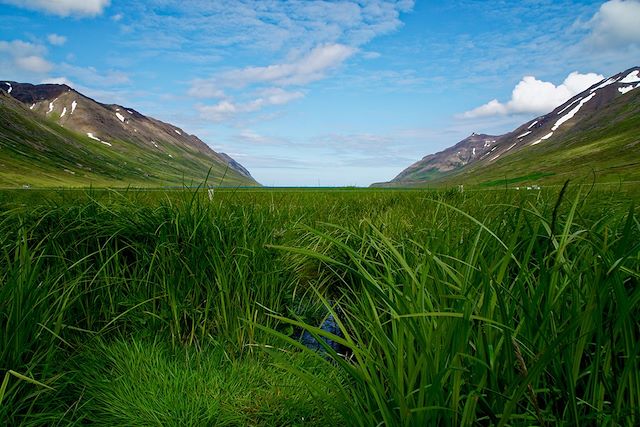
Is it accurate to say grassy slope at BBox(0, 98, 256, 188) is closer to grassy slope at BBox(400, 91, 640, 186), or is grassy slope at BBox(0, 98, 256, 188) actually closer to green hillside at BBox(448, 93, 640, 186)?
green hillside at BBox(448, 93, 640, 186)

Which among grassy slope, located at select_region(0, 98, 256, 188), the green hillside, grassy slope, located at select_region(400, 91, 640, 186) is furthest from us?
grassy slope, located at select_region(0, 98, 256, 188)

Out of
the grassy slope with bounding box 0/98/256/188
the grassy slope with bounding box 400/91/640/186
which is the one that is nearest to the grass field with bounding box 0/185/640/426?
the grassy slope with bounding box 400/91/640/186

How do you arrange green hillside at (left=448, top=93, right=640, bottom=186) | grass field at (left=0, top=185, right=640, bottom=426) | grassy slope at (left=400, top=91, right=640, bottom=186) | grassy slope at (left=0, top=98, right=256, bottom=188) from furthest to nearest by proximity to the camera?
grassy slope at (left=0, top=98, right=256, bottom=188)
green hillside at (left=448, top=93, right=640, bottom=186)
grassy slope at (left=400, top=91, right=640, bottom=186)
grass field at (left=0, top=185, right=640, bottom=426)

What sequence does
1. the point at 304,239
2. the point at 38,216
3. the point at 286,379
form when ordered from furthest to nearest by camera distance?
the point at 304,239 < the point at 38,216 < the point at 286,379

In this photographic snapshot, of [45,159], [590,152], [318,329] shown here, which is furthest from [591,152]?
[45,159]

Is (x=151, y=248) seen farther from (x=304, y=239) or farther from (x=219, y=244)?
(x=304, y=239)

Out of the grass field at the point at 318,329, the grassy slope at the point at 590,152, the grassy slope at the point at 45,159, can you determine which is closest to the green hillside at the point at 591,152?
the grassy slope at the point at 590,152

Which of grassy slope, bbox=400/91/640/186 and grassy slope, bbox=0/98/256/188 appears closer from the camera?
grassy slope, bbox=400/91/640/186

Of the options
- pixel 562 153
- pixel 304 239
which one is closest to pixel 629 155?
pixel 562 153

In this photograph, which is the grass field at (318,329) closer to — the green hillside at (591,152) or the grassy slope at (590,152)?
the grassy slope at (590,152)

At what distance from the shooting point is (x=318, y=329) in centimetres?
150

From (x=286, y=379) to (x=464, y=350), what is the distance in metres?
1.62

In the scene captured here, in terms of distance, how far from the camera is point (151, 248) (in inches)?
148

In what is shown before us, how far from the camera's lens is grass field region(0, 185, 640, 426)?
1.50 meters
